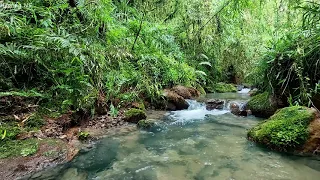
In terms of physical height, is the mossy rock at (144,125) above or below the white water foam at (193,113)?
above

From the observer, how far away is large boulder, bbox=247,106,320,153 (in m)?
3.64

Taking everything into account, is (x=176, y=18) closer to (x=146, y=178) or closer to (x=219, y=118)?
(x=219, y=118)

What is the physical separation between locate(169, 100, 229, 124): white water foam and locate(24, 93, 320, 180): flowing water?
116cm

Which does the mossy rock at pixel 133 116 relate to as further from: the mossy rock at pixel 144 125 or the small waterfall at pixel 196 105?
the small waterfall at pixel 196 105

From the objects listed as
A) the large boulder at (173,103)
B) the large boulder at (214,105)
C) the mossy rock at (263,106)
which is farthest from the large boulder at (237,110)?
the large boulder at (173,103)

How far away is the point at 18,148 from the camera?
3.08 meters

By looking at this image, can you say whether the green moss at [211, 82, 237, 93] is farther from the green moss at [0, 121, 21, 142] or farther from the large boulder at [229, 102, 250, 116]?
the green moss at [0, 121, 21, 142]

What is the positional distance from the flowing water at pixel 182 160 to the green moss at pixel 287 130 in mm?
181

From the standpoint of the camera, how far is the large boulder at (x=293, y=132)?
11.9ft

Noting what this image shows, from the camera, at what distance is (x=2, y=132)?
10.7 feet

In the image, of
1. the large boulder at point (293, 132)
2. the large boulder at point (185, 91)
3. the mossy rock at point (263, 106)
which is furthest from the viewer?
the large boulder at point (185, 91)

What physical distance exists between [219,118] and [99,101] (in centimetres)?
294

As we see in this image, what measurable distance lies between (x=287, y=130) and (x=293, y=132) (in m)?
0.10

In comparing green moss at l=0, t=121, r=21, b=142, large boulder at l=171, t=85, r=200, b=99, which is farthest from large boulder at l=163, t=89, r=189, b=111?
green moss at l=0, t=121, r=21, b=142
